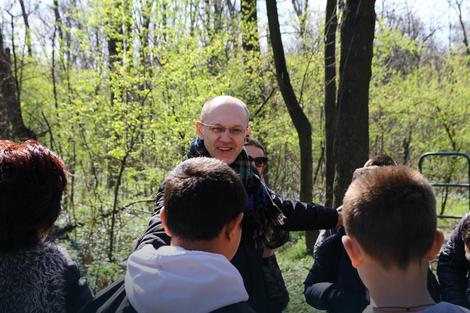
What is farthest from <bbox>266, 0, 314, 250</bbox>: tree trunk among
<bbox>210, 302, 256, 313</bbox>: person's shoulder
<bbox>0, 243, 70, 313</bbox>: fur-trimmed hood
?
<bbox>210, 302, 256, 313</bbox>: person's shoulder

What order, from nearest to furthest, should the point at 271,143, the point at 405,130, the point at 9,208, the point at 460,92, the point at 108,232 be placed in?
1. the point at 9,208
2. the point at 108,232
3. the point at 271,143
4. the point at 460,92
5. the point at 405,130

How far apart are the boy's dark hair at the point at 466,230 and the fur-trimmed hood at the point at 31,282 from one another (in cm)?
208

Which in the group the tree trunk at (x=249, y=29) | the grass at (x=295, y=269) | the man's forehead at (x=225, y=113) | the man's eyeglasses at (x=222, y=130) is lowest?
the grass at (x=295, y=269)

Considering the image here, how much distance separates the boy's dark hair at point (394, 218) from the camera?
146cm

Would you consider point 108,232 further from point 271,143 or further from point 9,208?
point 9,208

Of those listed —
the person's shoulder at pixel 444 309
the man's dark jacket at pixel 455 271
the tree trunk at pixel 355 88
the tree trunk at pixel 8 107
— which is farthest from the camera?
the tree trunk at pixel 8 107

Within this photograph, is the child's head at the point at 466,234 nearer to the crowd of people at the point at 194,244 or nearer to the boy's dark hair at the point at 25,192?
the crowd of people at the point at 194,244

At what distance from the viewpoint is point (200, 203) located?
1.66 meters

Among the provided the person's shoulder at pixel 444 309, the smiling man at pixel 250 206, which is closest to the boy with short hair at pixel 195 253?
the person's shoulder at pixel 444 309

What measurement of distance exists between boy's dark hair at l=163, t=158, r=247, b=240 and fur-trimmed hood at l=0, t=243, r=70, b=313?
1.55 feet

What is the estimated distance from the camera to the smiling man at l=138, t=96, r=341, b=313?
2.38 metres

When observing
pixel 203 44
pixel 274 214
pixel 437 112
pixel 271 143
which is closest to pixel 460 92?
pixel 437 112

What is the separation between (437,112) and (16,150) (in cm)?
1387

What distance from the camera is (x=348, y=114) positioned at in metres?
5.27
